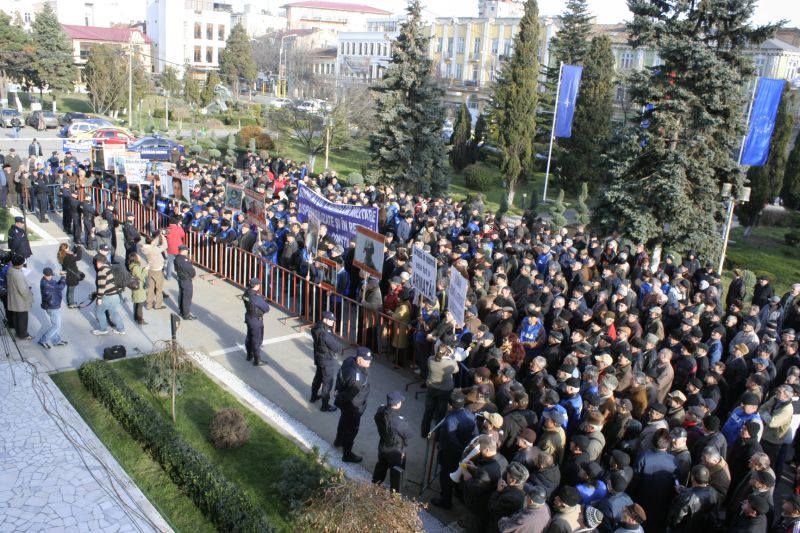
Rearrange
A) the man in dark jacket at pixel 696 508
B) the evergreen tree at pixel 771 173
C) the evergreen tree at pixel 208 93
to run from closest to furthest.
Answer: the man in dark jacket at pixel 696 508 → the evergreen tree at pixel 771 173 → the evergreen tree at pixel 208 93

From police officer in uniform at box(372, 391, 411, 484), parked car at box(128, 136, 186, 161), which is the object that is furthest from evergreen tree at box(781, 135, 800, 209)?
parked car at box(128, 136, 186, 161)

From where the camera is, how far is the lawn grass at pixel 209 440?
25.5ft

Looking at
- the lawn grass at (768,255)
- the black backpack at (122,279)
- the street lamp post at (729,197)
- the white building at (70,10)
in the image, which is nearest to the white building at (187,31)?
the white building at (70,10)

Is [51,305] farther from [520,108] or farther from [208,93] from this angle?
[208,93]

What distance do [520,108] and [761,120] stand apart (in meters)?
13.7

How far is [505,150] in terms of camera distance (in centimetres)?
3297

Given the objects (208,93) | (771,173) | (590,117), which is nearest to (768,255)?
(771,173)

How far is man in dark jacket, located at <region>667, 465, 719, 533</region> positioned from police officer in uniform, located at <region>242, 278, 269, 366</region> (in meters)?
6.91

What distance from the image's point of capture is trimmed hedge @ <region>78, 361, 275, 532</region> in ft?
23.0

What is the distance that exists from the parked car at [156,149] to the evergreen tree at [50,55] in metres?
26.0

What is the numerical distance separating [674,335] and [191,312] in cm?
932

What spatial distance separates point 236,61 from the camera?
71.3 metres

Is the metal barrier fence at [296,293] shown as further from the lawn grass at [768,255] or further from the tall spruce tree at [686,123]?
the lawn grass at [768,255]

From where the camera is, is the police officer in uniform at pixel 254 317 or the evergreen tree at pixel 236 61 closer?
the police officer in uniform at pixel 254 317
